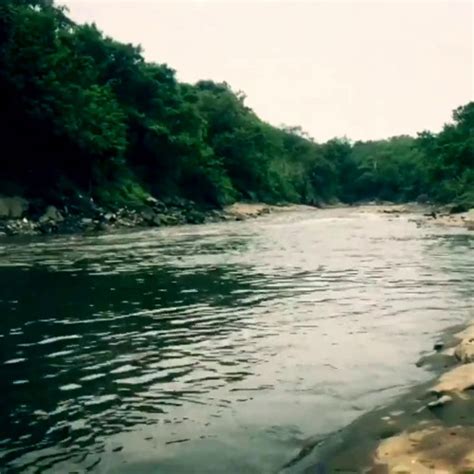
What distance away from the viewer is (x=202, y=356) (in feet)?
30.5

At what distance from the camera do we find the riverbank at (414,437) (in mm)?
5094

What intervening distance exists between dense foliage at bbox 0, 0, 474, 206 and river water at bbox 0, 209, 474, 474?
29244 mm

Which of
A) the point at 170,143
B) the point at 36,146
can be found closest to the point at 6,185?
the point at 36,146

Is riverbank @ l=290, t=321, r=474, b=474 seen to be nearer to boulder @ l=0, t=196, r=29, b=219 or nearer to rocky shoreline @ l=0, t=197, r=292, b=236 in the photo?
rocky shoreline @ l=0, t=197, r=292, b=236

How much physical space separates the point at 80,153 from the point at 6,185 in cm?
883

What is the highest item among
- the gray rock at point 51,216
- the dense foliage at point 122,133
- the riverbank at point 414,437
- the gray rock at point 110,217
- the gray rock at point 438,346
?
the dense foliage at point 122,133

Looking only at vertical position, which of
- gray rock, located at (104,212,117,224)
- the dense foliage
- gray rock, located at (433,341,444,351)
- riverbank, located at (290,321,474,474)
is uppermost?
the dense foliage

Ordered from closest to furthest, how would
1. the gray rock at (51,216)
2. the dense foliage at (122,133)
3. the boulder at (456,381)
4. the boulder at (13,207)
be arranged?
the boulder at (456,381)
the boulder at (13,207)
the gray rock at (51,216)
the dense foliage at (122,133)

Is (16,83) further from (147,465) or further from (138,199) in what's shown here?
(147,465)

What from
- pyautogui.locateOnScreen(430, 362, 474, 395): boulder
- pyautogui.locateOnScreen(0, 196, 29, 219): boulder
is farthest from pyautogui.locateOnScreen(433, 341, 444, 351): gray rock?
pyautogui.locateOnScreen(0, 196, 29, 219): boulder

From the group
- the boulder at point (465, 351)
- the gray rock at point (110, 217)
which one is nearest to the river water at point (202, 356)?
the boulder at point (465, 351)

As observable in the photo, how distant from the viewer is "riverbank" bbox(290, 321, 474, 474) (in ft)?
16.7

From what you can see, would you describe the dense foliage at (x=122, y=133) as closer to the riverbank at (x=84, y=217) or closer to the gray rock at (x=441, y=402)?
the riverbank at (x=84, y=217)

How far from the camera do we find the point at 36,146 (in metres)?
→ 49.2
